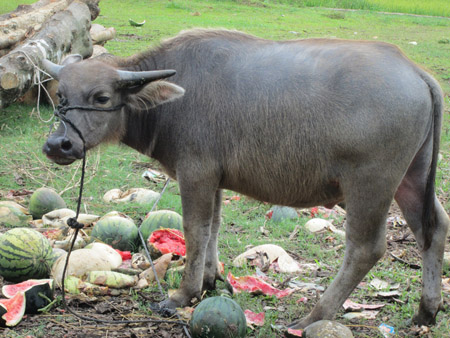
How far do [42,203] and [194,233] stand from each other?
2560 millimetres

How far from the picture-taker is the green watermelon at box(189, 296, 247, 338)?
3.89 metres

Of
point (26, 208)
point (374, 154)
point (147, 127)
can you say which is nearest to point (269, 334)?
point (374, 154)

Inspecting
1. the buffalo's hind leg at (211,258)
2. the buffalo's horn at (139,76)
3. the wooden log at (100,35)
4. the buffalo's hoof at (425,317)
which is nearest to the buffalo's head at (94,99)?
the buffalo's horn at (139,76)

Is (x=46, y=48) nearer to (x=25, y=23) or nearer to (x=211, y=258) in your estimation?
(x=25, y=23)

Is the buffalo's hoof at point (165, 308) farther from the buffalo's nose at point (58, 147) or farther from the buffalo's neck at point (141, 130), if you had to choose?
the buffalo's nose at point (58, 147)

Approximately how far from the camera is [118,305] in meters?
4.59

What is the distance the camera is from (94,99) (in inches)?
169

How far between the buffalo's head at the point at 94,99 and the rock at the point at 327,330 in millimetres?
1986

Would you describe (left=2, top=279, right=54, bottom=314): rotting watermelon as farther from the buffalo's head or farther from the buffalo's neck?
the buffalo's neck

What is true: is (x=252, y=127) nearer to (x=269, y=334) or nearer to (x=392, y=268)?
(x=269, y=334)

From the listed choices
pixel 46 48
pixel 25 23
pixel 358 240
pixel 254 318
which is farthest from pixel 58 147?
pixel 25 23

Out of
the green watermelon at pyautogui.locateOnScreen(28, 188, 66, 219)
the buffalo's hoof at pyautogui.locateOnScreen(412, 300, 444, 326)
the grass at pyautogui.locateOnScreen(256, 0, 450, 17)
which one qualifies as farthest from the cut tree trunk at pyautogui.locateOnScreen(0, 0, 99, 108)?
the grass at pyautogui.locateOnScreen(256, 0, 450, 17)

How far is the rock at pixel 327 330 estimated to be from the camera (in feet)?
12.7

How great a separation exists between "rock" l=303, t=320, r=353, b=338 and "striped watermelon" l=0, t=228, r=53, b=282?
2319 mm
